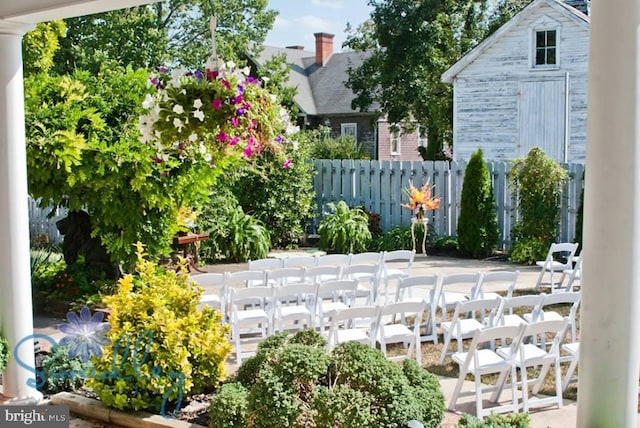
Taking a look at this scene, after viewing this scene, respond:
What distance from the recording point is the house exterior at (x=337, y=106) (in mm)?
31078

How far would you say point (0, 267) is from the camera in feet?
19.2

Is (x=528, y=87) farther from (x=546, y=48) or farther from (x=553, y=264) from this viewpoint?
(x=553, y=264)

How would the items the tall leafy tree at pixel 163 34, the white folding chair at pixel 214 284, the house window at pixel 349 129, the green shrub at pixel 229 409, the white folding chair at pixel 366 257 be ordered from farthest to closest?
the house window at pixel 349 129 < the tall leafy tree at pixel 163 34 < the white folding chair at pixel 366 257 < the white folding chair at pixel 214 284 < the green shrub at pixel 229 409

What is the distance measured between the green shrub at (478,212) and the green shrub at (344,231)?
1938 millimetres

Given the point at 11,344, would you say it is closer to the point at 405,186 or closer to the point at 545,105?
the point at 405,186

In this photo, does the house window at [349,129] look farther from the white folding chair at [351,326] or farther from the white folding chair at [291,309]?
the white folding chair at [351,326]

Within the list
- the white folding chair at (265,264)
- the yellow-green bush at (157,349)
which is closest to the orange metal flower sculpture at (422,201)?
the white folding chair at (265,264)

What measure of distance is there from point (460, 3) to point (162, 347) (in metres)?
24.8

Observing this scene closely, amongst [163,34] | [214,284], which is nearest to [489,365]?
[214,284]

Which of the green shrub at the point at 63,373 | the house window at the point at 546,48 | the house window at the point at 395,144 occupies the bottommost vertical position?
the green shrub at the point at 63,373

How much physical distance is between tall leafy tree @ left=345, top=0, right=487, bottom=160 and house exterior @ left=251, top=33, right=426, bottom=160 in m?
1.86

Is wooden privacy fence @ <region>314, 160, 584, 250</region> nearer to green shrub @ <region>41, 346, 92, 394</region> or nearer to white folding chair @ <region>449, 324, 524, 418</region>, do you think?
white folding chair @ <region>449, 324, 524, 418</region>

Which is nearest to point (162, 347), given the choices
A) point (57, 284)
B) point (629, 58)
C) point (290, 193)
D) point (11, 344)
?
point (11, 344)

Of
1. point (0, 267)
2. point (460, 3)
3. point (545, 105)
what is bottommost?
point (0, 267)
